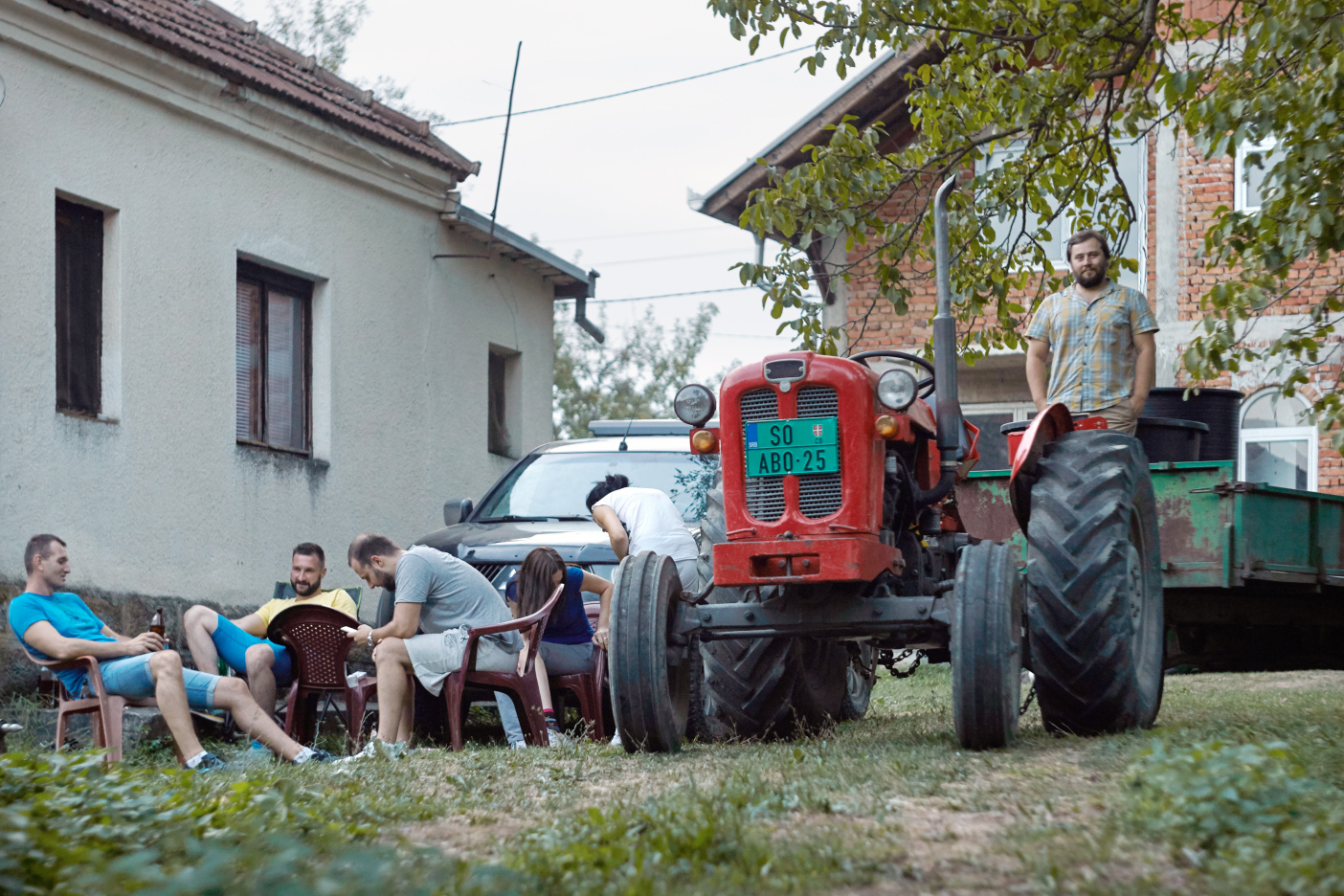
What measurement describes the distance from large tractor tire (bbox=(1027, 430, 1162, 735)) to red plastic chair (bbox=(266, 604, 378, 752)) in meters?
3.67

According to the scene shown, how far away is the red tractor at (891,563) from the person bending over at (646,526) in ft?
4.32

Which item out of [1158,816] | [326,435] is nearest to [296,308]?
[326,435]

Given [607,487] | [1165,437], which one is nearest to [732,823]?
[607,487]

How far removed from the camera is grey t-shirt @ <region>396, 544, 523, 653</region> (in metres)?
7.52

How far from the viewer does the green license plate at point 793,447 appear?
560cm

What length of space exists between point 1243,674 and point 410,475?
24.6 ft

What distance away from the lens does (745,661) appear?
20.2 feet

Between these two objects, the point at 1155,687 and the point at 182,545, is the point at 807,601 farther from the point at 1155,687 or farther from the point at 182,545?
the point at 182,545

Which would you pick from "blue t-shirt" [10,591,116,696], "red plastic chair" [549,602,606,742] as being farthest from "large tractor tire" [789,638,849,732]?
"blue t-shirt" [10,591,116,696]

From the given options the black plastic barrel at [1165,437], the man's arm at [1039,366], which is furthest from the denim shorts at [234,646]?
the black plastic barrel at [1165,437]

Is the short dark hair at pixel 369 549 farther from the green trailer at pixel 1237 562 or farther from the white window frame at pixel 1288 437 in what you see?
the white window frame at pixel 1288 437

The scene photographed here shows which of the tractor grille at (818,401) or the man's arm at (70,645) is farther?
the man's arm at (70,645)

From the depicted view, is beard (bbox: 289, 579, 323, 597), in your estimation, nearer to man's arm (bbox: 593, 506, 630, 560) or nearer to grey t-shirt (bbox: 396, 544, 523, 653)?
grey t-shirt (bbox: 396, 544, 523, 653)

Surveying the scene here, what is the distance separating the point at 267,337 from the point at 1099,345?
7913mm
